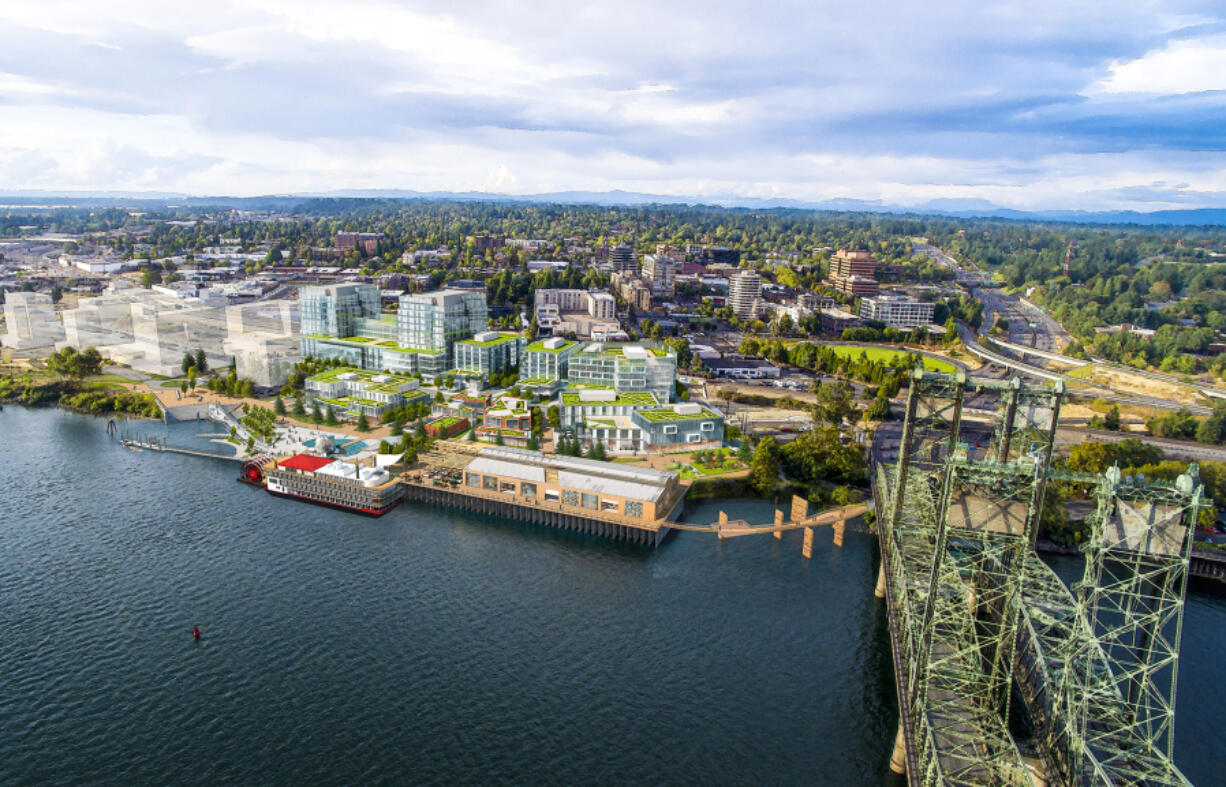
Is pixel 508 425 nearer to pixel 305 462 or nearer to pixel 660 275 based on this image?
pixel 305 462

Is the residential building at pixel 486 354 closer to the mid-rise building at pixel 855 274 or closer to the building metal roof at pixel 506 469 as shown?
the building metal roof at pixel 506 469

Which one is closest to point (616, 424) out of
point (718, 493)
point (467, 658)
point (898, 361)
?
point (718, 493)

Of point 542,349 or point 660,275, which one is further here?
point 660,275

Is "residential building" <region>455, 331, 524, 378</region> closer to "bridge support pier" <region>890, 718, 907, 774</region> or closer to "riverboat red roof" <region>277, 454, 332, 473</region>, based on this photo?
"riverboat red roof" <region>277, 454, 332, 473</region>

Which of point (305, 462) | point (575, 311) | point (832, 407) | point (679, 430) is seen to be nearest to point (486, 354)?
point (679, 430)

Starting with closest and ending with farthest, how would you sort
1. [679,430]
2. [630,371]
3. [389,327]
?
[679,430] < [630,371] < [389,327]

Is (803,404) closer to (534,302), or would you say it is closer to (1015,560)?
(1015,560)
